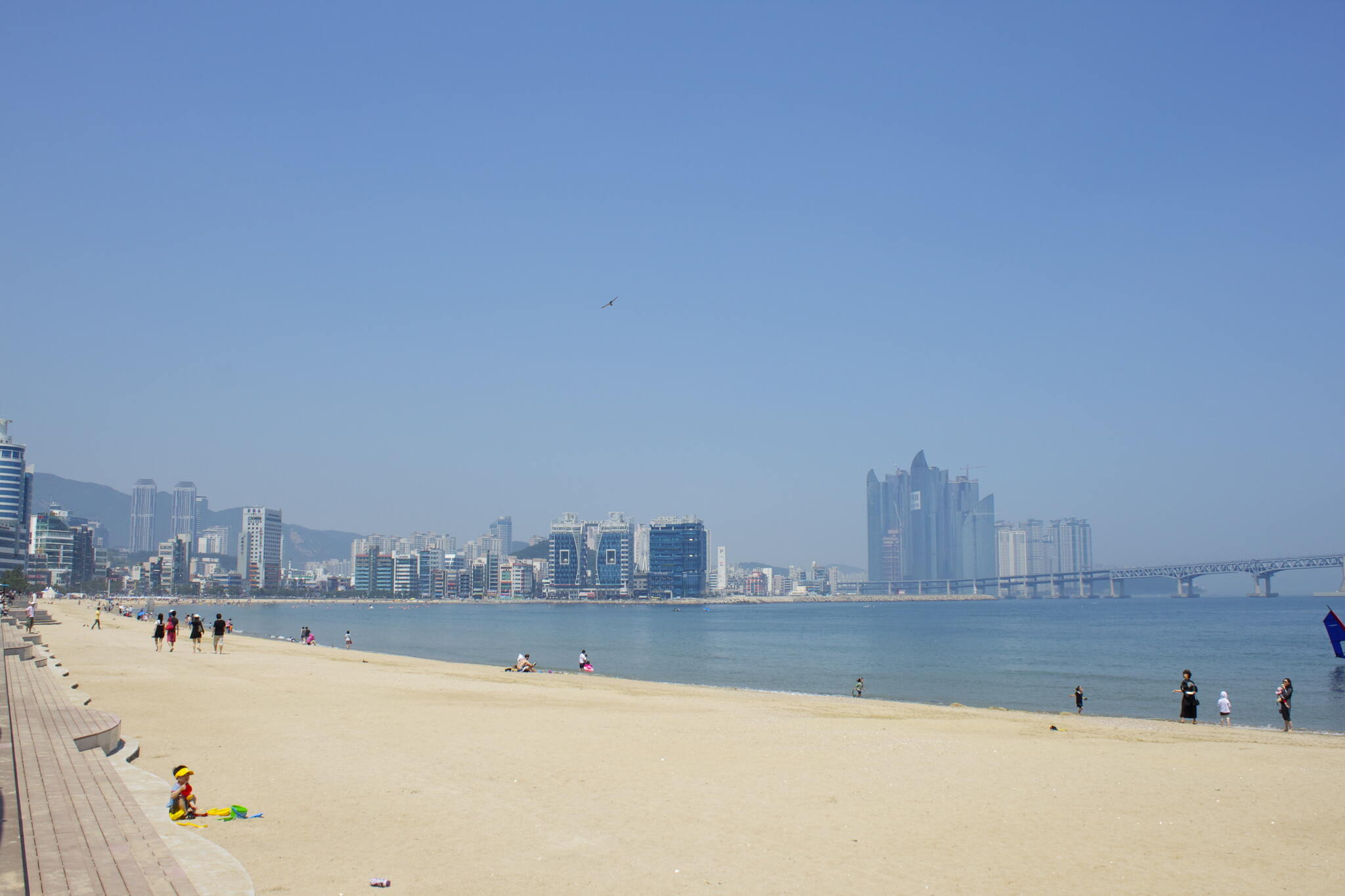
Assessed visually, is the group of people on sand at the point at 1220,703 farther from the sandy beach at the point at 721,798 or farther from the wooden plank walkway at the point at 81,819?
the wooden plank walkway at the point at 81,819

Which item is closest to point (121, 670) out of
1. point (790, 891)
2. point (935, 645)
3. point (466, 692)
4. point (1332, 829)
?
point (466, 692)

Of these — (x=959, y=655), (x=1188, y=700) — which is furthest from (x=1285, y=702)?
(x=959, y=655)

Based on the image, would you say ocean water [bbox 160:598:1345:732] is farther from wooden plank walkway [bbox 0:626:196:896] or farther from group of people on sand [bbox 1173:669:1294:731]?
wooden plank walkway [bbox 0:626:196:896]

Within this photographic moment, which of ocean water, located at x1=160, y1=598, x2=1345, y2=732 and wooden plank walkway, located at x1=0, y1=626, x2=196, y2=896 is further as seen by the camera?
ocean water, located at x1=160, y1=598, x2=1345, y2=732

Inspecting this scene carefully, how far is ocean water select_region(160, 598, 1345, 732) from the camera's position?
130 feet

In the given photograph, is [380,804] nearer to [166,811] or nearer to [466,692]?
[166,811]

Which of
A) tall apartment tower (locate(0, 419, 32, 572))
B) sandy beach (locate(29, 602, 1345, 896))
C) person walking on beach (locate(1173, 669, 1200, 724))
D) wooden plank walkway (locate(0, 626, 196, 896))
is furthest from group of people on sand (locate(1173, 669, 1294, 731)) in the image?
tall apartment tower (locate(0, 419, 32, 572))

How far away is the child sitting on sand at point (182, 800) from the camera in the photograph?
35.0ft

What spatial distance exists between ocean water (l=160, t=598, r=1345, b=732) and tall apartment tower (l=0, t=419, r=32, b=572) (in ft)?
238

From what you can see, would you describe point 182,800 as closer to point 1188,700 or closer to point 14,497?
point 1188,700

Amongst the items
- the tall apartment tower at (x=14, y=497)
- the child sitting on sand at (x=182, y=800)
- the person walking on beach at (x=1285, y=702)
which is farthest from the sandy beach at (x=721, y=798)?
the tall apartment tower at (x=14, y=497)

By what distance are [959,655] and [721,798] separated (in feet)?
187

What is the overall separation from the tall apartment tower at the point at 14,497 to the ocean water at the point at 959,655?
72.5 metres

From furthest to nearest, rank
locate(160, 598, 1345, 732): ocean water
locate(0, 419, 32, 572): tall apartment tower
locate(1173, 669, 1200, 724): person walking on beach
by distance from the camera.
Result: locate(0, 419, 32, 572): tall apartment tower
locate(160, 598, 1345, 732): ocean water
locate(1173, 669, 1200, 724): person walking on beach
